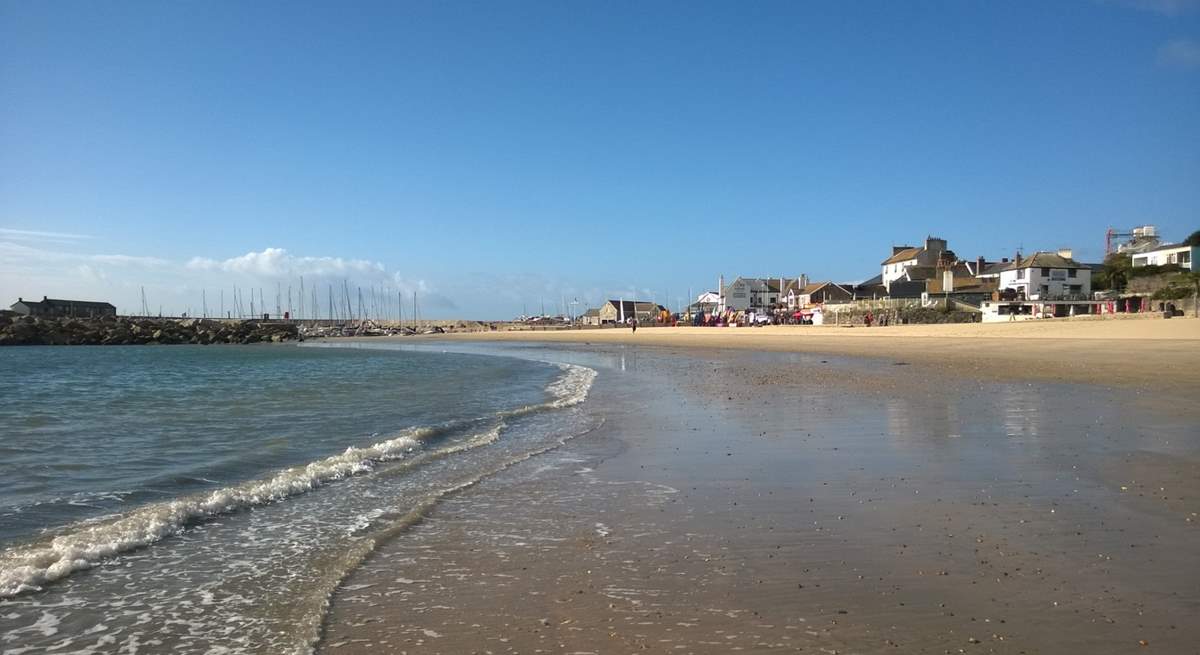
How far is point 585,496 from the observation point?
7.25 metres

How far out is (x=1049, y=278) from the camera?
182 ft

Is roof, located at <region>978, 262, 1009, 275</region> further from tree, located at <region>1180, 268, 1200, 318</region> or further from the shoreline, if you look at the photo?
the shoreline

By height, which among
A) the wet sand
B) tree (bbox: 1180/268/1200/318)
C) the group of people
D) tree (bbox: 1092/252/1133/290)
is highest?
Answer: tree (bbox: 1092/252/1133/290)

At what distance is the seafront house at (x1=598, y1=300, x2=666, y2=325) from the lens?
118m

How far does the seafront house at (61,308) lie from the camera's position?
9331 cm

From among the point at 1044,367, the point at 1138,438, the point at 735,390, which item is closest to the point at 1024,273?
the point at 1044,367

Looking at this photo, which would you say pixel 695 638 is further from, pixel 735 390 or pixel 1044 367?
pixel 1044 367

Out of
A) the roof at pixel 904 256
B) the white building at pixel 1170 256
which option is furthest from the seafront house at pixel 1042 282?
the roof at pixel 904 256

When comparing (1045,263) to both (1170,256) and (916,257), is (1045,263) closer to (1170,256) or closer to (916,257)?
(1170,256)

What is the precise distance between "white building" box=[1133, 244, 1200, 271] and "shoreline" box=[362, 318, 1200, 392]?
26682 mm

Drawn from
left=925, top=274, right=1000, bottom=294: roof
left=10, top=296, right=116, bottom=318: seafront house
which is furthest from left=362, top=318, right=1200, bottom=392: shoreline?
left=10, top=296, right=116, bottom=318: seafront house

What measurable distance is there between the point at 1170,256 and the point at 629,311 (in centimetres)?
7538

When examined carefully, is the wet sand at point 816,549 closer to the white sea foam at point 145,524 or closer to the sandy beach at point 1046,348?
the white sea foam at point 145,524

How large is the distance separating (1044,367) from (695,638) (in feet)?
65.5
